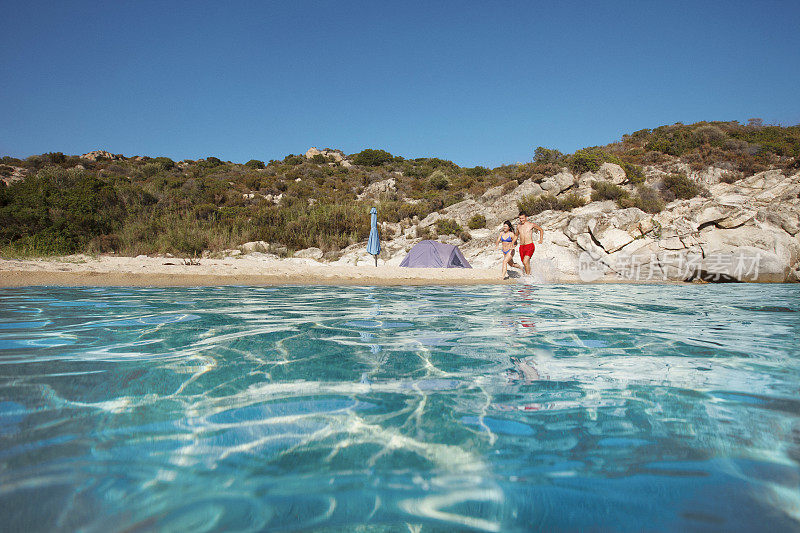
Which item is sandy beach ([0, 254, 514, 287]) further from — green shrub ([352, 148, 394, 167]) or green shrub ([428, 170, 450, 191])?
green shrub ([352, 148, 394, 167])

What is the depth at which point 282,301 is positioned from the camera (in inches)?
248

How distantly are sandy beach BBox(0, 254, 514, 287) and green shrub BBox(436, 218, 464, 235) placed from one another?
6.18 m

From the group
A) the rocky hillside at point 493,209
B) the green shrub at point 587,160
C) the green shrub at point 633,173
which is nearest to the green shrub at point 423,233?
the rocky hillside at point 493,209

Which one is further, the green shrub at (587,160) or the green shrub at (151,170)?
the green shrub at (151,170)

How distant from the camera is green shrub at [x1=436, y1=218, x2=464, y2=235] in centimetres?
1812

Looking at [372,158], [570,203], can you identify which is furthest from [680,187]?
[372,158]

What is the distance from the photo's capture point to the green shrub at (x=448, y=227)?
18.1 meters

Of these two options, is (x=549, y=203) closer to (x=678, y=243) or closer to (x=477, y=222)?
(x=477, y=222)

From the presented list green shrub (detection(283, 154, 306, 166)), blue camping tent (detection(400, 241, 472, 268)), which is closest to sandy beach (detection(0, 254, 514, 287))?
blue camping tent (detection(400, 241, 472, 268))

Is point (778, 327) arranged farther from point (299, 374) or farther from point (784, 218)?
point (784, 218)

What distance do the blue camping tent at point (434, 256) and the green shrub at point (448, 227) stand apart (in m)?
4.47

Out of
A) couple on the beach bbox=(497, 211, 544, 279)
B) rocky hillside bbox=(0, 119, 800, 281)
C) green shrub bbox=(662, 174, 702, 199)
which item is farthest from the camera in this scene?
green shrub bbox=(662, 174, 702, 199)

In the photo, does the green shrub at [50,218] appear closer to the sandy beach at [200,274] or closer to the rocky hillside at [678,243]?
the sandy beach at [200,274]

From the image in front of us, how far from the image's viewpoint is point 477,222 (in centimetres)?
1839
